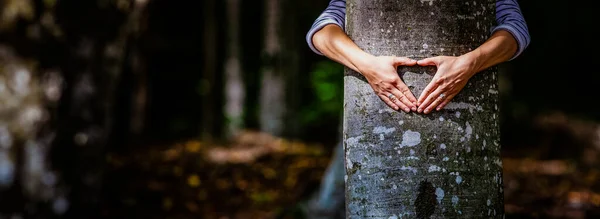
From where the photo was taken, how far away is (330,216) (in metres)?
6.32

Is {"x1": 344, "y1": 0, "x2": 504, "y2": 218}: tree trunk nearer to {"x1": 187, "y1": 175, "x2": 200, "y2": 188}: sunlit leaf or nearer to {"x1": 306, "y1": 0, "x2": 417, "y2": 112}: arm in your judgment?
{"x1": 306, "y1": 0, "x2": 417, "y2": 112}: arm

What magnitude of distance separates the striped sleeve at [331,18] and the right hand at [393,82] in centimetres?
42

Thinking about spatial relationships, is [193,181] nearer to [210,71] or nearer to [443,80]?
[443,80]

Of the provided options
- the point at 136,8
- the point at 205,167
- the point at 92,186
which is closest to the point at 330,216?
the point at 92,186

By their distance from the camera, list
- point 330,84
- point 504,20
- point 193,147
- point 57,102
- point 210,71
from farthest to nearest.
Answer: point 210,71 → point 330,84 → point 193,147 → point 57,102 → point 504,20

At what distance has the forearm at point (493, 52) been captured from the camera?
2797 millimetres

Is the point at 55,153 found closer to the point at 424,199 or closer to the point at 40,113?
the point at 40,113

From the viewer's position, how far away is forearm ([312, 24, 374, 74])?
288 cm

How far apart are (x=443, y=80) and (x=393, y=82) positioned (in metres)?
0.20

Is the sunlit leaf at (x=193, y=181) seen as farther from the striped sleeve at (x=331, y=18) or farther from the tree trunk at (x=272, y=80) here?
the striped sleeve at (x=331, y=18)

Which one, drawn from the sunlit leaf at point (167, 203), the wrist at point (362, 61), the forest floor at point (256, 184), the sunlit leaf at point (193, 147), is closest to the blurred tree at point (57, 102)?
the forest floor at point (256, 184)

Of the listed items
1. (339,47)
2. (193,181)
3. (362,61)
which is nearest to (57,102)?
(193,181)

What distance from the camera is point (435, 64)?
9.11 ft

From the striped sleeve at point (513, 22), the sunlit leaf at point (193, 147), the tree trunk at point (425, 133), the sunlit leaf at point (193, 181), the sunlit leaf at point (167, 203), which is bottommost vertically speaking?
the sunlit leaf at point (167, 203)
